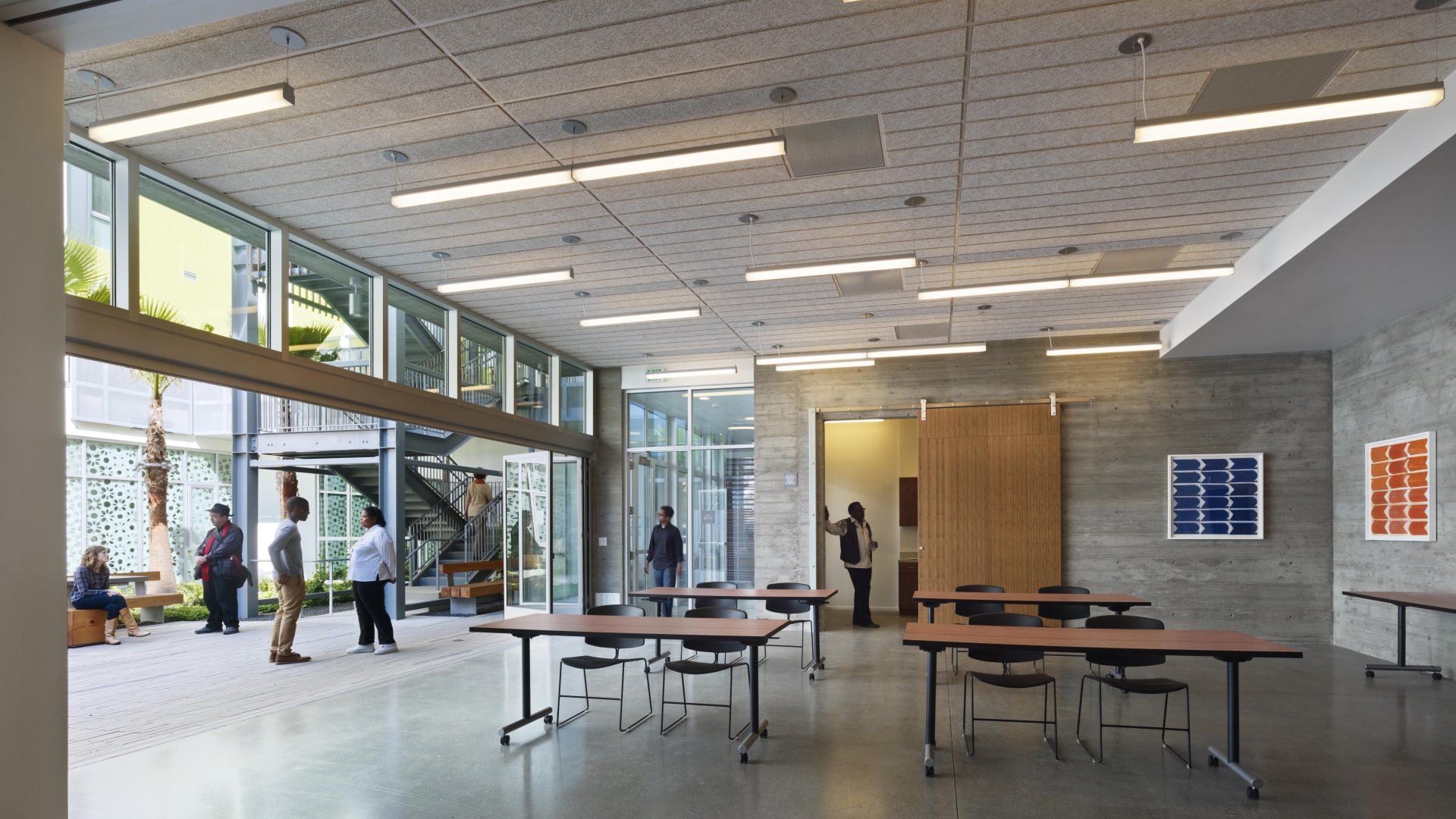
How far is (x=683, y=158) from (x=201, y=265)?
387 cm

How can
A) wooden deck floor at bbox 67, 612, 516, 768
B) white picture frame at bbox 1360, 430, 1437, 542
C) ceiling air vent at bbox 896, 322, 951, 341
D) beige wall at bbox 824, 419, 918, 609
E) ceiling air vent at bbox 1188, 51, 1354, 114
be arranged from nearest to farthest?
ceiling air vent at bbox 1188, 51, 1354, 114 → wooden deck floor at bbox 67, 612, 516, 768 → white picture frame at bbox 1360, 430, 1437, 542 → ceiling air vent at bbox 896, 322, 951, 341 → beige wall at bbox 824, 419, 918, 609

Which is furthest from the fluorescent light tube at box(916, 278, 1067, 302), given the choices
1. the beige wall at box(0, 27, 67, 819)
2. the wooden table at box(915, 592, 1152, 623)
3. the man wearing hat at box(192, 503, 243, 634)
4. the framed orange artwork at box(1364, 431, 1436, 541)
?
the man wearing hat at box(192, 503, 243, 634)

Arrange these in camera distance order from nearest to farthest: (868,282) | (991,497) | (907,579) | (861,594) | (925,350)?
(868,282) → (925,350) → (991,497) → (861,594) → (907,579)

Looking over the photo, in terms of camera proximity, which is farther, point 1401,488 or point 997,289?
point 1401,488

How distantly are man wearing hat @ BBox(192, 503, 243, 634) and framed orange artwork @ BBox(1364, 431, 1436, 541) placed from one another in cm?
1303

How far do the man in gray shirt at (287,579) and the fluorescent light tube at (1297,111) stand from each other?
810cm

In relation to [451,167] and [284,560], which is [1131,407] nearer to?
[451,167]

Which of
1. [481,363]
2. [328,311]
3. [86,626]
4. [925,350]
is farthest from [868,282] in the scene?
[86,626]

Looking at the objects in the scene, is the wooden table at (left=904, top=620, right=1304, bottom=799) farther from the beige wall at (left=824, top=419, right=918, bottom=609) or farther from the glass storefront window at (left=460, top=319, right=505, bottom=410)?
the beige wall at (left=824, top=419, right=918, bottom=609)

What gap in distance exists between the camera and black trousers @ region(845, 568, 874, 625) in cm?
1184

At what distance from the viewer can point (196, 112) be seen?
167 inches

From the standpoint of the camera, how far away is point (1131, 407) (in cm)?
1090

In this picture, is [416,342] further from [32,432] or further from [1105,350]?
[1105,350]

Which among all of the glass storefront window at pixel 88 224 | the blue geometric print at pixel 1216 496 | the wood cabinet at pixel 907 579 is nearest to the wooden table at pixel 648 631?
the glass storefront window at pixel 88 224
